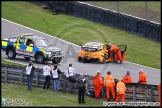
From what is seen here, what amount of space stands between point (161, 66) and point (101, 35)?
9284 mm

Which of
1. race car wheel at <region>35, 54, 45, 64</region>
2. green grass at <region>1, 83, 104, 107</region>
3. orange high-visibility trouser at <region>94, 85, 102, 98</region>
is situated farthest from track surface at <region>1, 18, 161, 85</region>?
orange high-visibility trouser at <region>94, 85, 102, 98</region>

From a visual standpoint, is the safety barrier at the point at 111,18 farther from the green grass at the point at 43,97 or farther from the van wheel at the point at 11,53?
the green grass at the point at 43,97

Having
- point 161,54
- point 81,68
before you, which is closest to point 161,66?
point 161,54

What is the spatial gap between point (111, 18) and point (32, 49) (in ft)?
43.1

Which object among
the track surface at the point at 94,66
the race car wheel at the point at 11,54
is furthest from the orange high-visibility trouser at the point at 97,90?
the race car wheel at the point at 11,54

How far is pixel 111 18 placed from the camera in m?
44.6

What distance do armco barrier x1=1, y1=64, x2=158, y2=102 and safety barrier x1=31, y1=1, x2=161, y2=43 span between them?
49.6 feet

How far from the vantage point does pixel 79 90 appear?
23.4m

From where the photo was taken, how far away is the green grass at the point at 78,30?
125ft

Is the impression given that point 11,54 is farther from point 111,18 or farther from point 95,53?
point 111,18

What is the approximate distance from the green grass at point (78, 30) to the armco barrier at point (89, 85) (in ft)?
34.5

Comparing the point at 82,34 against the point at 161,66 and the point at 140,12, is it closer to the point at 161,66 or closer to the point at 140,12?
the point at 140,12

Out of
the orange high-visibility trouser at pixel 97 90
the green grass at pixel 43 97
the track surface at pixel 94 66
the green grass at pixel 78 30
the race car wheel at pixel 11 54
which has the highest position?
the green grass at pixel 78 30

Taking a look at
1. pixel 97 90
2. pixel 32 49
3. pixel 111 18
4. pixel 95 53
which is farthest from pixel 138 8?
pixel 97 90
